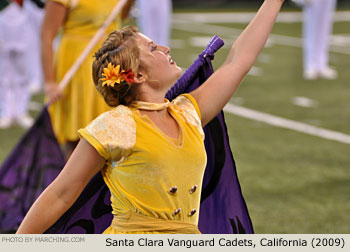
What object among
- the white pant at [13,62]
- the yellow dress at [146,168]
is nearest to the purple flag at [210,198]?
the yellow dress at [146,168]

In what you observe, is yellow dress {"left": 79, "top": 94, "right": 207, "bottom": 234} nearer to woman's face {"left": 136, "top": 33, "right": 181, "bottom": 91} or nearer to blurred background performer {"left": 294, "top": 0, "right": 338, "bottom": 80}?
woman's face {"left": 136, "top": 33, "right": 181, "bottom": 91}

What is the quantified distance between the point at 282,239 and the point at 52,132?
8.20 feet

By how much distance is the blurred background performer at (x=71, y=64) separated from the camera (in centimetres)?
458

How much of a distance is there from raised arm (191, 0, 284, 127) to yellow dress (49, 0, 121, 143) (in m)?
1.97

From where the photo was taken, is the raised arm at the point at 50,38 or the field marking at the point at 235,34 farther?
the field marking at the point at 235,34

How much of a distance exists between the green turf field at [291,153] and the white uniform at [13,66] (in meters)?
0.33

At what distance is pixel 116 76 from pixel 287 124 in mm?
5474

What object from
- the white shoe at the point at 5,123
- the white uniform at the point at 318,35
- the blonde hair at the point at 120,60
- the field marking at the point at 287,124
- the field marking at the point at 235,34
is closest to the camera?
the blonde hair at the point at 120,60

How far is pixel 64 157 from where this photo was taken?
4.96 metres

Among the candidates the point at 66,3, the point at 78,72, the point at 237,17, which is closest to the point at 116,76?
the point at 66,3

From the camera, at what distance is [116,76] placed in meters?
2.50

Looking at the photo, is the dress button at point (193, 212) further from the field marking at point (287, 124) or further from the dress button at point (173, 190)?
the field marking at point (287, 124)

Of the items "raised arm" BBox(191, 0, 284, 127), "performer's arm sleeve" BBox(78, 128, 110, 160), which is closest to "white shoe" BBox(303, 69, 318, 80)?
"raised arm" BBox(191, 0, 284, 127)

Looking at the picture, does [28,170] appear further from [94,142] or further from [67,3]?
[94,142]
